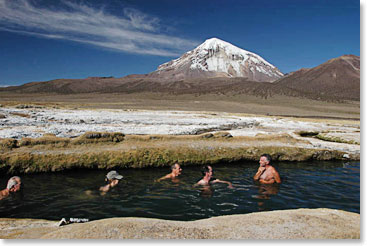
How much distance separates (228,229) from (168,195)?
5.10 metres

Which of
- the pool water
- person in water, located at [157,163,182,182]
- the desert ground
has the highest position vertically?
the desert ground

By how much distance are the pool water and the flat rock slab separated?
2.60 m

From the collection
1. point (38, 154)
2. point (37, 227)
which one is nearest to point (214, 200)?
point (37, 227)

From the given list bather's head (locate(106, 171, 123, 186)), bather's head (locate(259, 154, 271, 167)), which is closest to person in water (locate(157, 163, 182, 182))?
bather's head (locate(106, 171, 123, 186))

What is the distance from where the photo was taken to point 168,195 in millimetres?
9391

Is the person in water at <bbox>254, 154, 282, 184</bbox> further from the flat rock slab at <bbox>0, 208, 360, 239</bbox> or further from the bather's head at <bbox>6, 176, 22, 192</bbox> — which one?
the bather's head at <bbox>6, 176, 22, 192</bbox>

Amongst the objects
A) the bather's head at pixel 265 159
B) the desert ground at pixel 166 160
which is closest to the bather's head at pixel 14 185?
the desert ground at pixel 166 160

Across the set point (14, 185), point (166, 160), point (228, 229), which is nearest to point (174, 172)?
point (166, 160)

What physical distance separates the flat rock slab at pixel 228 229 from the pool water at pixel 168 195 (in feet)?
8.53

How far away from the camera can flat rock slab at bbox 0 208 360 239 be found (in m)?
4.03

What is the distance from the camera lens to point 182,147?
1448 cm

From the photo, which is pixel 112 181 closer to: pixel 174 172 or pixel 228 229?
pixel 174 172

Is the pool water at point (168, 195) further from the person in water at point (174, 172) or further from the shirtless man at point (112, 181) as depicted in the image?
the person in water at point (174, 172)

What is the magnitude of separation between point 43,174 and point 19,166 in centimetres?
113
